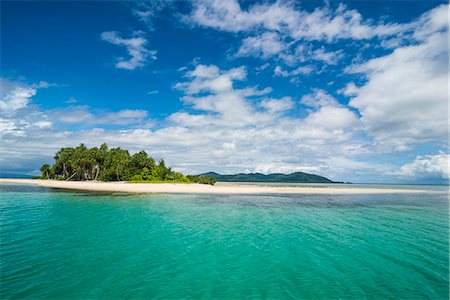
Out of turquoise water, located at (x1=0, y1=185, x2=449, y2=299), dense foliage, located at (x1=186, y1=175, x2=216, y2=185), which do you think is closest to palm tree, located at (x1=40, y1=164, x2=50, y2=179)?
dense foliage, located at (x1=186, y1=175, x2=216, y2=185)

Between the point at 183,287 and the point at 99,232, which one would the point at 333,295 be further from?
the point at 99,232

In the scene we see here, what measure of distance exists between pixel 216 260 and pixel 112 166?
306 ft

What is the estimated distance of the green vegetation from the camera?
9200cm

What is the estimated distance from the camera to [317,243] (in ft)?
55.4

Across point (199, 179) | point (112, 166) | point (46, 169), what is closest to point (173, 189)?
point (199, 179)

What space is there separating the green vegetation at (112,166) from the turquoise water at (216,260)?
69915mm

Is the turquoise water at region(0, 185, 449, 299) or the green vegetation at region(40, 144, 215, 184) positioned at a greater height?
the green vegetation at region(40, 144, 215, 184)

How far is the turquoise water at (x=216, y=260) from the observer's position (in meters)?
9.86

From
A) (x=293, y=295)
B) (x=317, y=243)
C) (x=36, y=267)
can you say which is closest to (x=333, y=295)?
(x=293, y=295)

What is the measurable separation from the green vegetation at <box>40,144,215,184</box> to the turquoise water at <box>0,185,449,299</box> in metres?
69.9

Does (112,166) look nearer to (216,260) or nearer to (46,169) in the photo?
(46,169)

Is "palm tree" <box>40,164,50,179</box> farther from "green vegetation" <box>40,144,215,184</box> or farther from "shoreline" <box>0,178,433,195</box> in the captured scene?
"shoreline" <box>0,178,433,195</box>

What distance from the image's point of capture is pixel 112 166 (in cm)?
9600

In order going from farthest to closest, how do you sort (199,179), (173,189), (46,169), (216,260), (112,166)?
(46,169) < (199,179) < (112,166) < (173,189) < (216,260)
